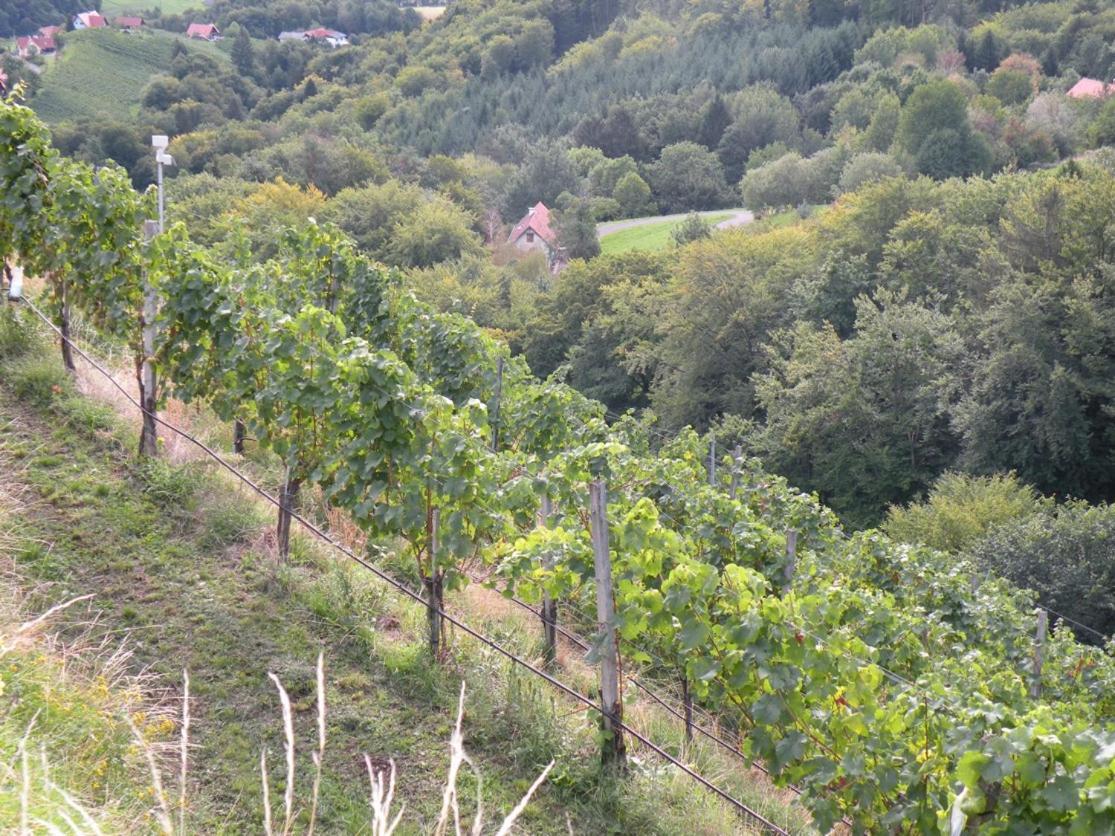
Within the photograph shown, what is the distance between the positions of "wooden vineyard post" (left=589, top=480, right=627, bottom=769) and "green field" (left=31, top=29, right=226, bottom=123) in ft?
235

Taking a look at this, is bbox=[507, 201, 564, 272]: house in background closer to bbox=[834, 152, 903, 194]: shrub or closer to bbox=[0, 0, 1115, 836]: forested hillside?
bbox=[0, 0, 1115, 836]: forested hillside

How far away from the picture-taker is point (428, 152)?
268ft

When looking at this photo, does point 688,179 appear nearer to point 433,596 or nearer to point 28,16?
point 28,16

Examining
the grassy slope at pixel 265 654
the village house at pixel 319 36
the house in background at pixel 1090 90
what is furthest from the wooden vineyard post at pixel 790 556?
the village house at pixel 319 36

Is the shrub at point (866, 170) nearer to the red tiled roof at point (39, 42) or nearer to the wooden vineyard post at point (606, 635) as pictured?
the wooden vineyard post at point (606, 635)

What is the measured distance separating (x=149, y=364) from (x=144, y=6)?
125 meters

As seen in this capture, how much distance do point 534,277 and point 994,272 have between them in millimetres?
27482

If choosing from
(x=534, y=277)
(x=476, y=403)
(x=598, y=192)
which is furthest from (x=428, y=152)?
(x=476, y=403)

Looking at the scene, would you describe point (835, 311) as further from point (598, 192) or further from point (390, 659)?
point (598, 192)

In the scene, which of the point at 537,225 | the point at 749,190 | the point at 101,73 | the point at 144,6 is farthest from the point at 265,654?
the point at 144,6

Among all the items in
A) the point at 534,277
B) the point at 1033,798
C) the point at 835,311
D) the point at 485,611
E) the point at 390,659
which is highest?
the point at 1033,798

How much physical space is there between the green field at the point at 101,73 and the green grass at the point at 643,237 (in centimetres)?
3552

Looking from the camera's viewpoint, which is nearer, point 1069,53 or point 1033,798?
point 1033,798

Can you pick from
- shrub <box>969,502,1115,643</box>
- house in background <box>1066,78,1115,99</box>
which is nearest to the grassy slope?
shrub <box>969,502,1115,643</box>
